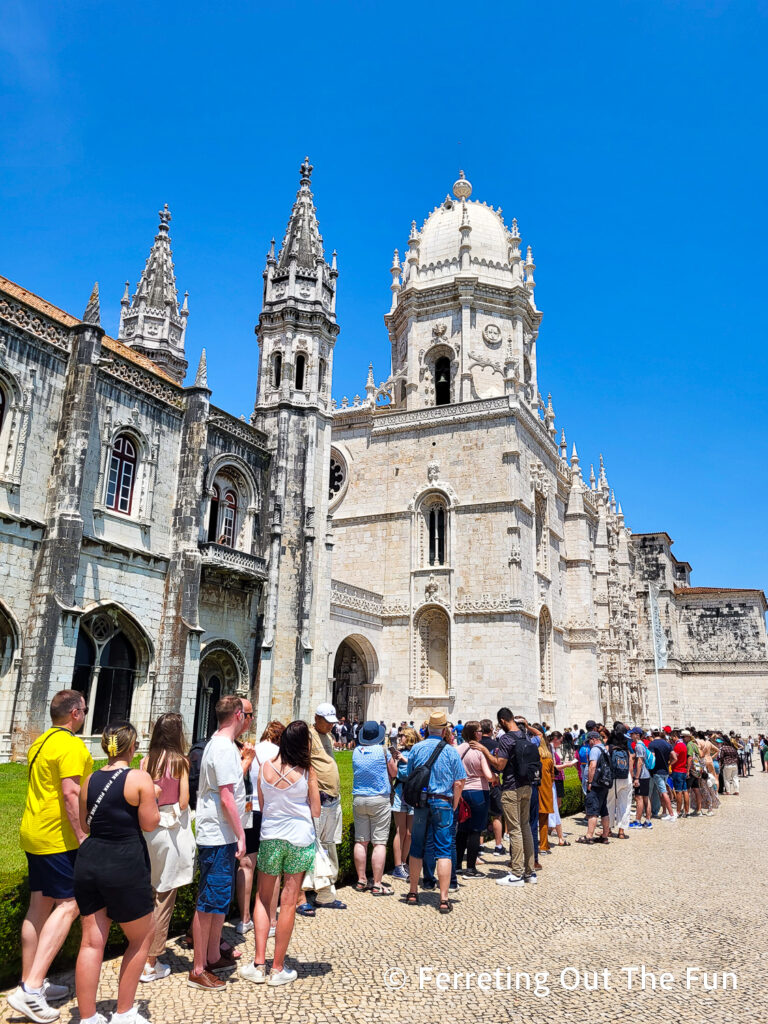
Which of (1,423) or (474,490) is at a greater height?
(474,490)

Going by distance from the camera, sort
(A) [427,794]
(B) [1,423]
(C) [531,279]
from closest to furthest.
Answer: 1. (A) [427,794]
2. (B) [1,423]
3. (C) [531,279]

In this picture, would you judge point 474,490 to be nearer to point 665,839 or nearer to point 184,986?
point 665,839

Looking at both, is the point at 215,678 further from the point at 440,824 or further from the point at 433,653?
the point at 440,824

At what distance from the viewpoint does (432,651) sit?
32938mm

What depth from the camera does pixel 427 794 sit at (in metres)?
8.27

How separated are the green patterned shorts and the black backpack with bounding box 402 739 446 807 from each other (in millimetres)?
2554

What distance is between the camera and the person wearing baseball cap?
749 centimetres

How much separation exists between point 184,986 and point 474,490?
93.1 feet

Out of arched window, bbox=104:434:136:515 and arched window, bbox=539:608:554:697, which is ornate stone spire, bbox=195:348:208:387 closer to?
arched window, bbox=104:434:136:515

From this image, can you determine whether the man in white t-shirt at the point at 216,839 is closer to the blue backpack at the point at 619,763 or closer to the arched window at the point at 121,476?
the blue backpack at the point at 619,763

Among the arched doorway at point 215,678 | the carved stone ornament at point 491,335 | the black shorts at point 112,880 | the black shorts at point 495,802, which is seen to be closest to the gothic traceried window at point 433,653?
the arched doorway at point 215,678

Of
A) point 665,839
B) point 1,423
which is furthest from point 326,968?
point 1,423

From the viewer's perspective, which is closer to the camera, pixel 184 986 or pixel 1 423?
pixel 184 986

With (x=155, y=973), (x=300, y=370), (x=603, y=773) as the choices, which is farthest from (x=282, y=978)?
(x=300, y=370)
